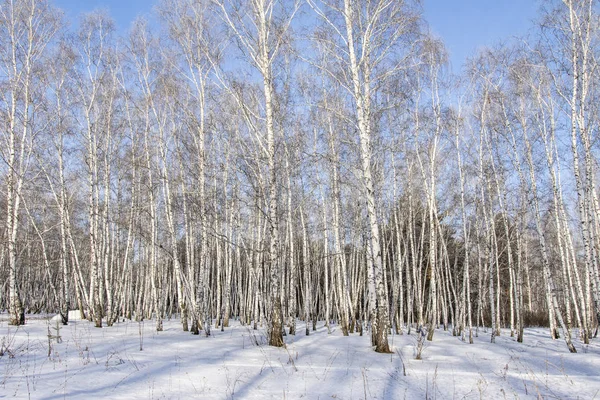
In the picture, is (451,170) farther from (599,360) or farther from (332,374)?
(332,374)

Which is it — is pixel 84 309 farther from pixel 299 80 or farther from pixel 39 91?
pixel 299 80

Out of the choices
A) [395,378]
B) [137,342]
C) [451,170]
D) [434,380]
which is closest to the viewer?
[434,380]

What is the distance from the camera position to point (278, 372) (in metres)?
6.11

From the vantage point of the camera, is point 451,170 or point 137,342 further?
point 451,170

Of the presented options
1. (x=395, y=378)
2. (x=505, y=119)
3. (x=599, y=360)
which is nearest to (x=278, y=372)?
(x=395, y=378)

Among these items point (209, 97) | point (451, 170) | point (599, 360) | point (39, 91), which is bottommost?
point (599, 360)

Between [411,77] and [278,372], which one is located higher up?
[411,77]

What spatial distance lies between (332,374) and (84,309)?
14.5 m

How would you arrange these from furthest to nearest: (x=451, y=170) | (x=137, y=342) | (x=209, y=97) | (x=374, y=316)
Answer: (x=451, y=170), (x=209, y=97), (x=137, y=342), (x=374, y=316)

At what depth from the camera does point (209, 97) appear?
38.3 feet

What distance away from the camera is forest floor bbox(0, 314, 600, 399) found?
16.3 feet

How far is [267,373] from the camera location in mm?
6004

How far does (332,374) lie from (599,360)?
238 inches

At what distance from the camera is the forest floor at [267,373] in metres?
4.98
